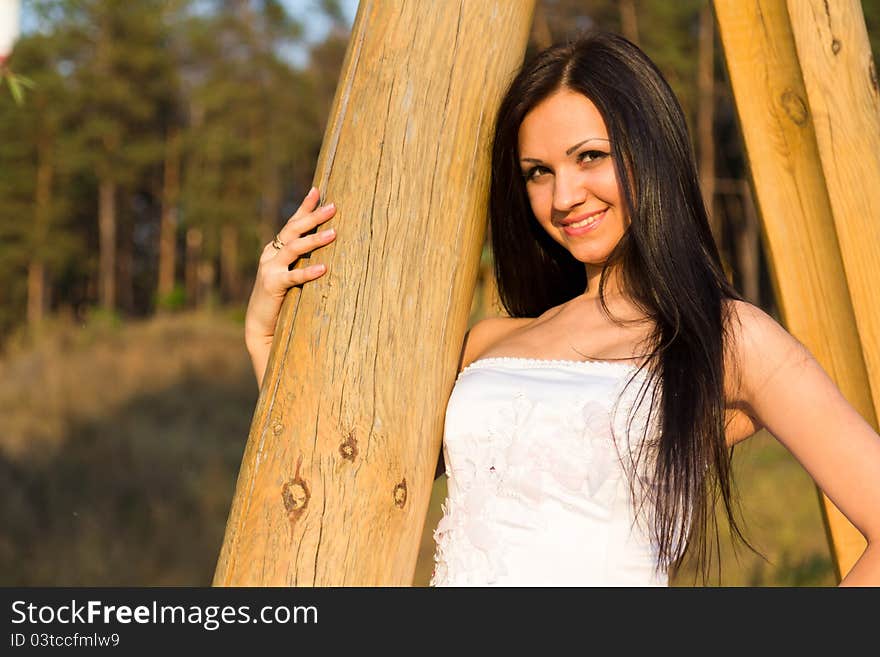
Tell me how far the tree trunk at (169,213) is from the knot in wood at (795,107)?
22111 millimetres

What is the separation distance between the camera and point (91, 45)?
21641 mm

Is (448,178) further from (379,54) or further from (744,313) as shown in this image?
(744,313)

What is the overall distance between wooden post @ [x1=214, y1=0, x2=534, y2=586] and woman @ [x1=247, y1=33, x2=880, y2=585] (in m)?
0.09

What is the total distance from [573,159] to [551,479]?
0.63m

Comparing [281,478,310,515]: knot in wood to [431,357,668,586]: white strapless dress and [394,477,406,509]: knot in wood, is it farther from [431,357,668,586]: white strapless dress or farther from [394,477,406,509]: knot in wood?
[431,357,668,586]: white strapless dress

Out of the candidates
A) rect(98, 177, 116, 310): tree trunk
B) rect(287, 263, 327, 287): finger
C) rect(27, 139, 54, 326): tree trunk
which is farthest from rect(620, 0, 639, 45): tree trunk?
rect(287, 263, 327, 287): finger

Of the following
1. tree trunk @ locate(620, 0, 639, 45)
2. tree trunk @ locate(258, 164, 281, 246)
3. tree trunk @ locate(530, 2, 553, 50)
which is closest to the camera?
tree trunk @ locate(530, 2, 553, 50)

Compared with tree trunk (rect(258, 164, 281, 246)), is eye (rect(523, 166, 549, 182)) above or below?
below

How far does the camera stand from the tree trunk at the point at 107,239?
73.0 ft

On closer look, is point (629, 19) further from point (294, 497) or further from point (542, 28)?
point (294, 497)

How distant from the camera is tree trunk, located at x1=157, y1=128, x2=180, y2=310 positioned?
23.1 metres

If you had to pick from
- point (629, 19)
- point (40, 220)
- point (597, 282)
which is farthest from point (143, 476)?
point (40, 220)
